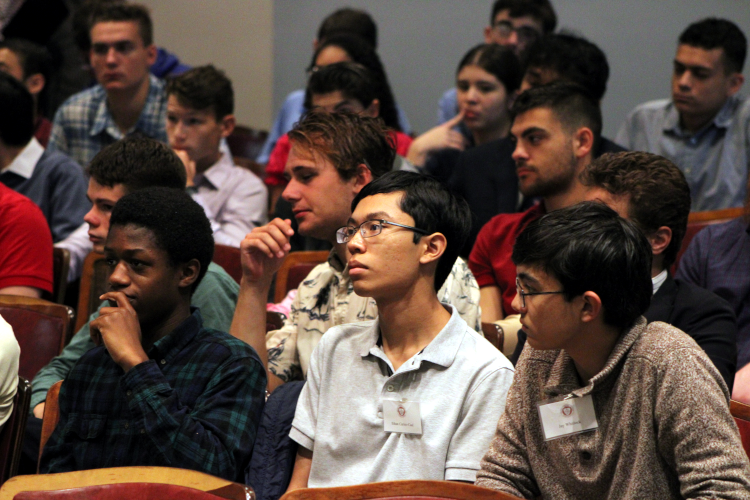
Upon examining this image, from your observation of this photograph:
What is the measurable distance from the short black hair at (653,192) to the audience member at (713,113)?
1.83 meters

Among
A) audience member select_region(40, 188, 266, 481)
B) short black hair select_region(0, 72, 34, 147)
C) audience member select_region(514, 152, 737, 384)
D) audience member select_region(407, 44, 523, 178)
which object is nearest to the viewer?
audience member select_region(40, 188, 266, 481)

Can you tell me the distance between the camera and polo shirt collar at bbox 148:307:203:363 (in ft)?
6.37

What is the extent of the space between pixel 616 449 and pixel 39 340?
1750 mm

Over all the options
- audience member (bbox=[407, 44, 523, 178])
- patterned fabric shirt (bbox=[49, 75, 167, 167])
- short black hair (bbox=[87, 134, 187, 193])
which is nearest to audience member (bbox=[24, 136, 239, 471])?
short black hair (bbox=[87, 134, 187, 193])

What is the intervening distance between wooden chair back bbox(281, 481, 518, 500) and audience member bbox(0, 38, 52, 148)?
4.08 meters

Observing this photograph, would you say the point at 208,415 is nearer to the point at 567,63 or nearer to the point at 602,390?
the point at 602,390

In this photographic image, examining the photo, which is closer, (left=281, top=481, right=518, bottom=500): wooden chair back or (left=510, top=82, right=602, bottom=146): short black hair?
(left=281, top=481, right=518, bottom=500): wooden chair back

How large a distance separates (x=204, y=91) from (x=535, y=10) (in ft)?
7.08

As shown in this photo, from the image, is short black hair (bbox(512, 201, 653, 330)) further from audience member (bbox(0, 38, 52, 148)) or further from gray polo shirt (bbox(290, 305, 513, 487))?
audience member (bbox(0, 38, 52, 148))

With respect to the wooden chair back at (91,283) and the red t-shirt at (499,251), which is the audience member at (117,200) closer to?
the wooden chair back at (91,283)

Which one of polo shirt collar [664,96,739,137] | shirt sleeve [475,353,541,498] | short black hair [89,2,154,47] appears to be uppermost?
short black hair [89,2,154,47]

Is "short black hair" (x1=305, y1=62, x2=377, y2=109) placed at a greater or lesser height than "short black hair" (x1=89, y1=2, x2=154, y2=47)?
lesser

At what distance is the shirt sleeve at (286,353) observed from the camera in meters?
2.38

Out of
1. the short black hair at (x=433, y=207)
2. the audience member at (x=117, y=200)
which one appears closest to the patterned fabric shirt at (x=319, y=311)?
the audience member at (x=117, y=200)
